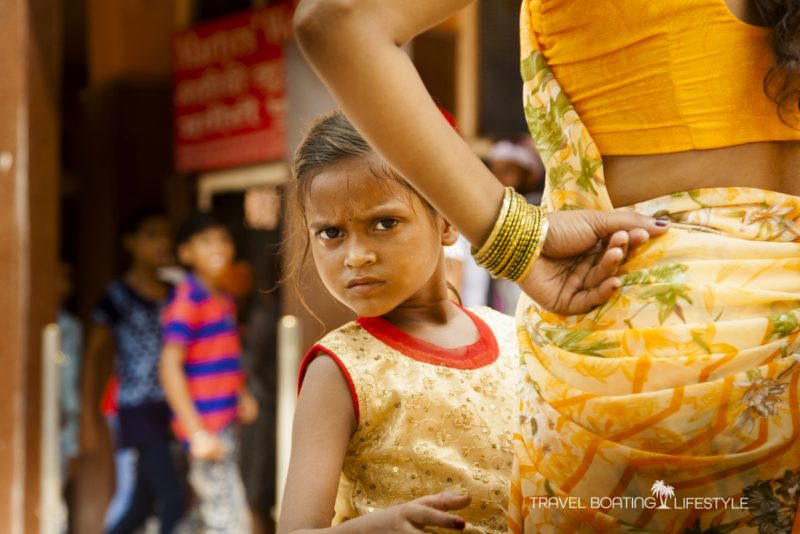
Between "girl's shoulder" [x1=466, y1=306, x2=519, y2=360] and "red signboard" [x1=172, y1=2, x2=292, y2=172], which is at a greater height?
"red signboard" [x1=172, y1=2, x2=292, y2=172]

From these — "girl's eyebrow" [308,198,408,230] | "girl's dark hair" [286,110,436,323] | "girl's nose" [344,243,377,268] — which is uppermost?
"girl's dark hair" [286,110,436,323]

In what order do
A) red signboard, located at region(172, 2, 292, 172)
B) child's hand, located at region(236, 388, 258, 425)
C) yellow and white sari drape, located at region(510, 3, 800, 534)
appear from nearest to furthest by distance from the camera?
yellow and white sari drape, located at region(510, 3, 800, 534) → child's hand, located at region(236, 388, 258, 425) → red signboard, located at region(172, 2, 292, 172)

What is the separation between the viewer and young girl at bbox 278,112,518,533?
60.0 inches

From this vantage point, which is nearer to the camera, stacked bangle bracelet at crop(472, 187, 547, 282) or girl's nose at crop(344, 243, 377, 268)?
stacked bangle bracelet at crop(472, 187, 547, 282)

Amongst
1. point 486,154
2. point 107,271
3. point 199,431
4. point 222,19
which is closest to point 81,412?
point 107,271

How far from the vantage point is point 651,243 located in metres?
1.23

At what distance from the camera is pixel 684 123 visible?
125 centimetres

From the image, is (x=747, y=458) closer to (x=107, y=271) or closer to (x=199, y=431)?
(x=199, y=431)

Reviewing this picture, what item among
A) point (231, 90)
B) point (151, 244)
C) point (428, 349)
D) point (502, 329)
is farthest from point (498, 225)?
point (231, 90)

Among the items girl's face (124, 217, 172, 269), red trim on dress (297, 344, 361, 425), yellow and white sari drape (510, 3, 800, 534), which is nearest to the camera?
yellow and white sari drape (510, 3, 800, 534)

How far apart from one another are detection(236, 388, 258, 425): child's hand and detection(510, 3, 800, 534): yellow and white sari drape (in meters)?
4.21

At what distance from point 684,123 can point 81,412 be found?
20.4 feet

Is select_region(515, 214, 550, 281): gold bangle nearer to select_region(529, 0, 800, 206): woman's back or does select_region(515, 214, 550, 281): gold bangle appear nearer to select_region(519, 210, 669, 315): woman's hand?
select_region(519, 210, 669, 315): woman's hand

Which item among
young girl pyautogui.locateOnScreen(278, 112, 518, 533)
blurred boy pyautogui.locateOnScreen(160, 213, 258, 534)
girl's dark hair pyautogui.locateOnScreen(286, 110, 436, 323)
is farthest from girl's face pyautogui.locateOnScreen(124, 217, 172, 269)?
young girl pyautogui.locateOnScreen(278, 112, 518, 533)
